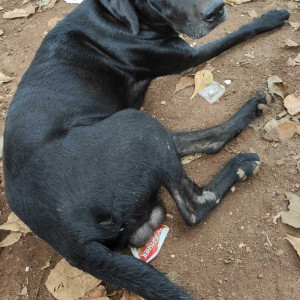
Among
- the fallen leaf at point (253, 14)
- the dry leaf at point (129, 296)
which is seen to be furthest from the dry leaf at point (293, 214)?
the fallen leaf at point (253, 14)

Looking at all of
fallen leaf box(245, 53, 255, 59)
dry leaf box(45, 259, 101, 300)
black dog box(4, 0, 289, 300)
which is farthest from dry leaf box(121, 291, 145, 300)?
fallen leaf box(245, 53, 255, 59)

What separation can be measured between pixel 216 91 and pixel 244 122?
1.64ft

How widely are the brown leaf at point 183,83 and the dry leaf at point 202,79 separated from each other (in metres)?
0.07

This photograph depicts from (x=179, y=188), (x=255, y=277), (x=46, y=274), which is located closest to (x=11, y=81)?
(x=46, y=274)

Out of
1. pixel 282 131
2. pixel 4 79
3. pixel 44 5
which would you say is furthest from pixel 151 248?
pixel 44 5

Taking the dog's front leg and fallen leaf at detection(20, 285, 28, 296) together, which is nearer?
fallen leaf at detection(20, 285, 28, 296)

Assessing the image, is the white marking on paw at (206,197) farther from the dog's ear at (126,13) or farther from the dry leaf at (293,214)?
the dog's ear at (126,13)

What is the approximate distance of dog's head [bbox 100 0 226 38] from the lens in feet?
9.17

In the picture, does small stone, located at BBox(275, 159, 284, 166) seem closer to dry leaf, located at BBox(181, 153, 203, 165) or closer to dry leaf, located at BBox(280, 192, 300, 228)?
dry leaf, located at BBox(280, 192, 300, 228)

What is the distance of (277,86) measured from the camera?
3.44 m

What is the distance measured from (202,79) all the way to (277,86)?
0.68m

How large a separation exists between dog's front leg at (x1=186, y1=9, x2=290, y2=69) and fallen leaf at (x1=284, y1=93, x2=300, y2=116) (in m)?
0.83

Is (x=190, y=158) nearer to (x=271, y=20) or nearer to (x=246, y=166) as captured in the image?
(x=246, y=166)

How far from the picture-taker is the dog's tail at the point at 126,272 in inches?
78.4
